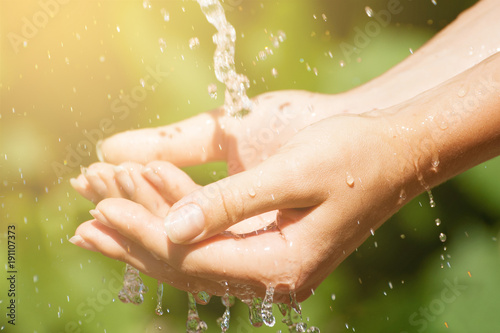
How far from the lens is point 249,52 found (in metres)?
1.21

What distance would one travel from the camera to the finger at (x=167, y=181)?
678 millimetres

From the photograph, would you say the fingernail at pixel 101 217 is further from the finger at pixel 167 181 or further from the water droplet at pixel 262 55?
the water droplet at pixel 262 55

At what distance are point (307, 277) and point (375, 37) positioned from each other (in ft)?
2.67

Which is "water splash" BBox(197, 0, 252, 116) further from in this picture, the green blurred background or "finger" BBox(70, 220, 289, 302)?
"finger" BBox(70, 220, 289, 302)

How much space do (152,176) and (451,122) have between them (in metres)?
0.40

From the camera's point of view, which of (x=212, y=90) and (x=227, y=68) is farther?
(x=212, y=90)

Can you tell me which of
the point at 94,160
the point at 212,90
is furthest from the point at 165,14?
the point at 94,160

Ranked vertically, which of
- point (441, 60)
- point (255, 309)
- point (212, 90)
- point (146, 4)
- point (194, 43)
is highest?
point (146, 4)

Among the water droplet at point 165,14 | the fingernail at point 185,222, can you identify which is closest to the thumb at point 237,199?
the fingernail at point 185,222

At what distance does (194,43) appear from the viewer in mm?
1192

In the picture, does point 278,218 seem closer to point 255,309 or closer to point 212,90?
point 255,309

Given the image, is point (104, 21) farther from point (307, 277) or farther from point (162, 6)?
point (307, 277)

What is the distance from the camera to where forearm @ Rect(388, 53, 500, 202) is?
59 centimetres

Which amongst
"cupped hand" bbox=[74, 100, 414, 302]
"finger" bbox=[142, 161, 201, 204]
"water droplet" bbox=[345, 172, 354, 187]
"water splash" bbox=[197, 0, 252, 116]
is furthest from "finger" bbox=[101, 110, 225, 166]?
"water droplet" bbox=[345, 172, 354, 187]
